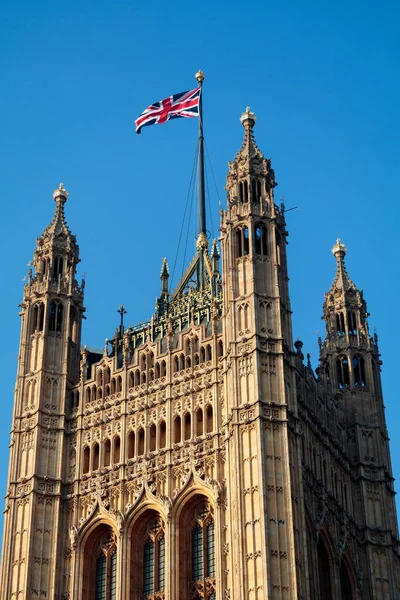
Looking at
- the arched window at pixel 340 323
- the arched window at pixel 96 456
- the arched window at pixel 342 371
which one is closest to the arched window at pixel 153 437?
the arched window at pixel 96 456

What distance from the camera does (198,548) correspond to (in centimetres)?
5706

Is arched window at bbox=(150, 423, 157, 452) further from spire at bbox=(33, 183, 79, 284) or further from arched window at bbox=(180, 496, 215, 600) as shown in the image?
spire at bbox=(33, 183, 79, 284)

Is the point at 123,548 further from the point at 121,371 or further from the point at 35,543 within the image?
the point at 121,371

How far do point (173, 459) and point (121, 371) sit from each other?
6140 millimetres

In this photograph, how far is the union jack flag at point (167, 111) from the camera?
236 feet

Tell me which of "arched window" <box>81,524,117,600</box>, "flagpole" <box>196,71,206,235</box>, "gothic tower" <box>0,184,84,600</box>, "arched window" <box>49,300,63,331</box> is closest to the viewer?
"arched window" <box>81,524,117,600</box>

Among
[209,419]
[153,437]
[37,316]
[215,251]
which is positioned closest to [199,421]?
A: [209,419]

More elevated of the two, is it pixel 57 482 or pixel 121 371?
pixel 121 371

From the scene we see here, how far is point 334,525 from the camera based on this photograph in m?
61.2

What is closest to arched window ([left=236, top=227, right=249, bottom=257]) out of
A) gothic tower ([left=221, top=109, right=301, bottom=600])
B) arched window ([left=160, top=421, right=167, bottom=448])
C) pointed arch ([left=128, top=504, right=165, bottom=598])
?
gothic tower ([left=221, top=109, right=301, bottom=600])

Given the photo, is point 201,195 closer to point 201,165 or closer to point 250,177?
point 201,165

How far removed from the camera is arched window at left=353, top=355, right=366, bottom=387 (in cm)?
6850

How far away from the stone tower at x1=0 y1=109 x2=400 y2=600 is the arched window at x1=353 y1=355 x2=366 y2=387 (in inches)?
5.3

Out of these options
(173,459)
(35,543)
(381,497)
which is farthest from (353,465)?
(35,543)
